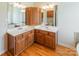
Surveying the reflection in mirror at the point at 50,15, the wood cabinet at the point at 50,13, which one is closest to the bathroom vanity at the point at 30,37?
the reflection in mirror at the point at 50,15

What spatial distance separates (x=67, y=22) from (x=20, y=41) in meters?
0.90

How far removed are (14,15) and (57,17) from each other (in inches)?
25.9

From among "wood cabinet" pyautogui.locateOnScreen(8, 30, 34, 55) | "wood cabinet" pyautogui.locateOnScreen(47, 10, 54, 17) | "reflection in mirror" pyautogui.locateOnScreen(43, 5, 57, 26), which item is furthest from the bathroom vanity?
"wood cabinet" pyautogui.locateOnScreen(47, 10, 54, 17)

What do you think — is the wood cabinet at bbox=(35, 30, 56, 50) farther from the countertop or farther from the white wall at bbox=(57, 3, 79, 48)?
the white wall at bbox=(57, 3, 79, 48)

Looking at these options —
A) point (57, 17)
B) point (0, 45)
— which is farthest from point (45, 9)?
point (0, 45)

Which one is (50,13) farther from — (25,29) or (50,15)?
(25,29)

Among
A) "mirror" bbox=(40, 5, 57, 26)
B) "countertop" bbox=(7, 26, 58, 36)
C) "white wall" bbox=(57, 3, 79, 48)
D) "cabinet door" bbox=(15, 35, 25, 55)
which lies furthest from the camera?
"cabinet door" bbox=(15, 35, 25, 55)

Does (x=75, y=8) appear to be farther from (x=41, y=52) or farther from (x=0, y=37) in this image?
(x=0, y=37)

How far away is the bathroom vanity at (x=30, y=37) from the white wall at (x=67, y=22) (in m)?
0.12

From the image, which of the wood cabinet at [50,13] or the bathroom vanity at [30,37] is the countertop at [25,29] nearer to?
the bathroom vanity at [30,37]

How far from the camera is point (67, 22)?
4.29 feet

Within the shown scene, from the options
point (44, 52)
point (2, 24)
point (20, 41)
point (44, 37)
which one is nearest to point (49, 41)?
point (44, 37)

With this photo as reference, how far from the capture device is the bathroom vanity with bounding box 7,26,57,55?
1.46 metres

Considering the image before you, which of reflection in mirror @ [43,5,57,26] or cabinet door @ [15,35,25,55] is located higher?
reflection in mirror @ [43,5,57,26]
